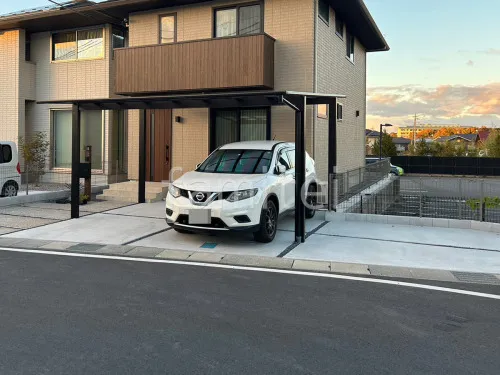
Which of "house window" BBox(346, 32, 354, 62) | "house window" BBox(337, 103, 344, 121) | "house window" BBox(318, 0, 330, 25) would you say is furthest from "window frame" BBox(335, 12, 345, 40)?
"house window" BBox(337, 103, 344, 121)

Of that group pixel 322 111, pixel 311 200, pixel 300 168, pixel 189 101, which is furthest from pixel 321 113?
pixel 300 168

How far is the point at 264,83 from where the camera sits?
12.1 m

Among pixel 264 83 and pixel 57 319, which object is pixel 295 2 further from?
pixel 57 319

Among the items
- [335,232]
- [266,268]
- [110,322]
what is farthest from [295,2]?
[110,322]

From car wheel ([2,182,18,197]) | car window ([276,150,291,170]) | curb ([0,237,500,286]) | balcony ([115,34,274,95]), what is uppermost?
balcony ([115,34,274,95])

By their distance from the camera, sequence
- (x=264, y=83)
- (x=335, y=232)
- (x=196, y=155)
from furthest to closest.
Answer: (x=196, y=155) < (x=264, y=83) < (x=335, y=232)

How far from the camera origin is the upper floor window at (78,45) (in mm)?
16688

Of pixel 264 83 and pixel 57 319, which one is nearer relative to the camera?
pixel 57 319

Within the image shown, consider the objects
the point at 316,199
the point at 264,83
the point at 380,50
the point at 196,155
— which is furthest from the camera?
the point at 380,50

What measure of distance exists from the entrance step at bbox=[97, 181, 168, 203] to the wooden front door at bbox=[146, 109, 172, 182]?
0.96 meters

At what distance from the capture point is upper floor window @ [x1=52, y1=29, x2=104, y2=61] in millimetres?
16688

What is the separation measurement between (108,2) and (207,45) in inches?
159

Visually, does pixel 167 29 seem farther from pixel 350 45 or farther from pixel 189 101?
pixel 350 45

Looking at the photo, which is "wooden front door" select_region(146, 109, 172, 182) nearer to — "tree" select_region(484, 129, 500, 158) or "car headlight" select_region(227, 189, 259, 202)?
"car headlight" select_region(227, 189, 259, 202)
